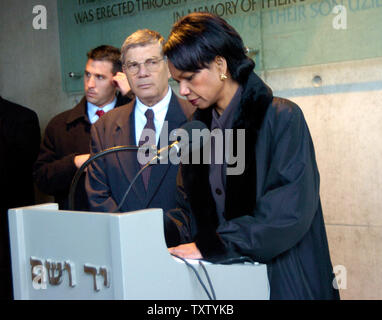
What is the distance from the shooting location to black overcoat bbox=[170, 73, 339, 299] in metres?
1.64

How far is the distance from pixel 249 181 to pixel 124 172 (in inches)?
33.1

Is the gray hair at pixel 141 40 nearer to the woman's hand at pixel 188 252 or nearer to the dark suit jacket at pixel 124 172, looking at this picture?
the dark suit jacket at pixel 124 172

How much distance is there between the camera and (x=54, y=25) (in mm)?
4027

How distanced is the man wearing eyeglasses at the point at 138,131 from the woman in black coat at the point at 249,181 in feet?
1.58

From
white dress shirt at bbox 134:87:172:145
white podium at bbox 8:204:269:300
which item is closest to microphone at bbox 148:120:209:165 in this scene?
white podium at bbox 8:204:269:300

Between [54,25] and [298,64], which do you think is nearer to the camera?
[298,64]

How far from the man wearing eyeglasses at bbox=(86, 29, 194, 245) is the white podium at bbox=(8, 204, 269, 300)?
77 centimetres

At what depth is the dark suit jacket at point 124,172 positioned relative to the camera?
2.43 metres

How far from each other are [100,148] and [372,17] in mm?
1399

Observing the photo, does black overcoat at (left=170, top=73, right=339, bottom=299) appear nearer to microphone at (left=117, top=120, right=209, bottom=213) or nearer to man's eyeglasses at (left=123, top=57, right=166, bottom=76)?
microphone at (left=117, top=120, right=209, bottom=213)

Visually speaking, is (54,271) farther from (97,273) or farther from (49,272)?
(97,273)

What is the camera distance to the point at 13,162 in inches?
145
